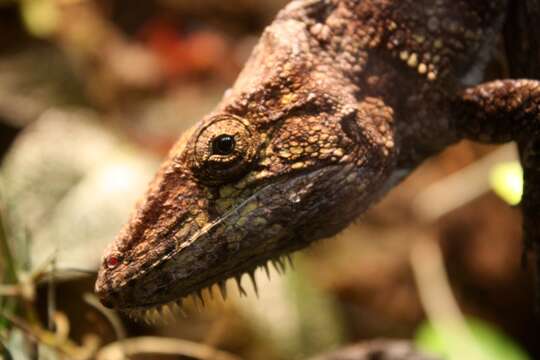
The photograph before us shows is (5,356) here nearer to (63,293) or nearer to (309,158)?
(309,158)

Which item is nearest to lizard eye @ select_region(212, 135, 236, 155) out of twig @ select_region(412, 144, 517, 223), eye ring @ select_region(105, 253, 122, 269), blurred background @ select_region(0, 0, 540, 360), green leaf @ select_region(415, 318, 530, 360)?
eye ring @ select_region(105, 253, 122, 269)

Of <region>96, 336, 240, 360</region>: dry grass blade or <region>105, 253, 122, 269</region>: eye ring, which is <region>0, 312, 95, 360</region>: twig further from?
<region>105, 253, 122, 269</region>: eye ring

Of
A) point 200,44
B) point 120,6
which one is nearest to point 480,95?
point 200,44

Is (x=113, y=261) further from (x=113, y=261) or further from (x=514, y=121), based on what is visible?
(x=514, y=121)

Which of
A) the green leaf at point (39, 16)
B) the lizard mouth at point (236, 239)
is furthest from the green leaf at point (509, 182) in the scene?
the green leaf at point (39, 16)

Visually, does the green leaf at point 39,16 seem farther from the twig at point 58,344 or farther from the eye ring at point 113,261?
the eye ring at point 113,261

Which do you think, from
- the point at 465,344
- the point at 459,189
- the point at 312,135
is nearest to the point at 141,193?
the point at 312,135
